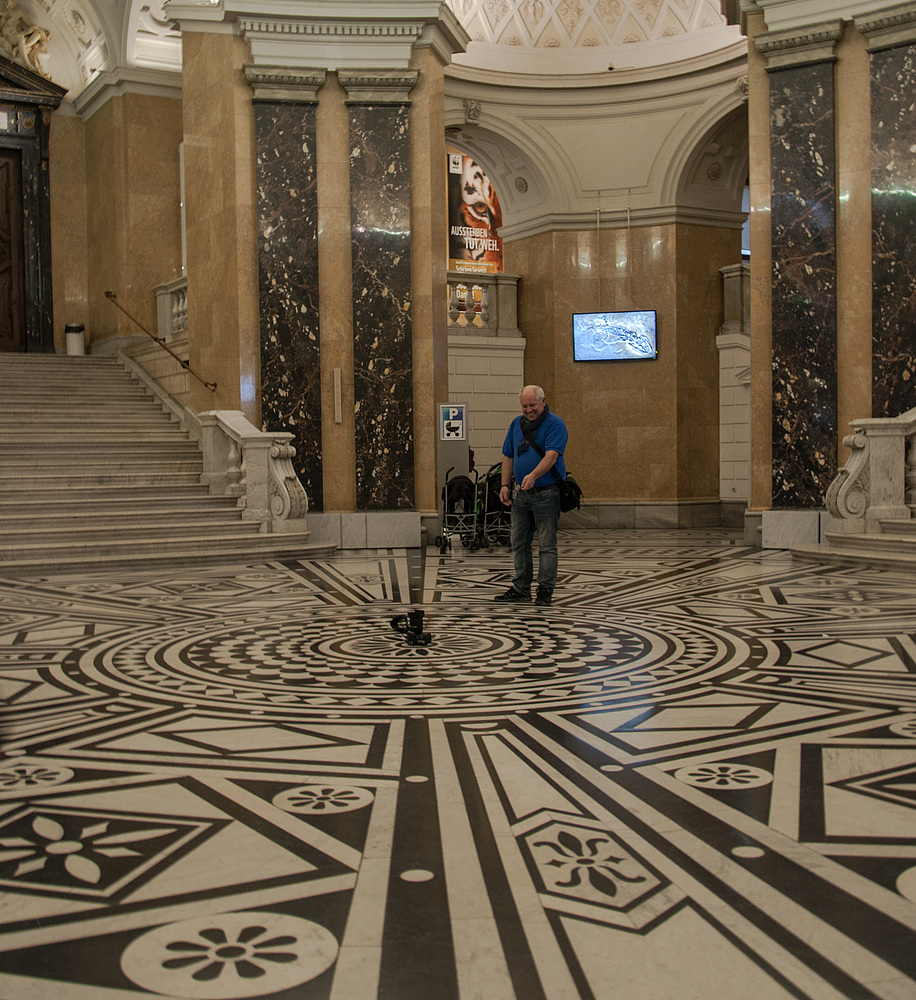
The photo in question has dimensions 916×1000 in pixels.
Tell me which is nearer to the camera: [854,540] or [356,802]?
[356,802]

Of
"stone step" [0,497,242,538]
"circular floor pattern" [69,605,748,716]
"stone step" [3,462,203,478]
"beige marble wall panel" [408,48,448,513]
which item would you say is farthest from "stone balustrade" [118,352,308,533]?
"circular floor pattern" [69,605,748,716]

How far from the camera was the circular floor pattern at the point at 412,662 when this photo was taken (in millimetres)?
4383

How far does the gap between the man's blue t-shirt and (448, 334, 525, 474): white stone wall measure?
865cm

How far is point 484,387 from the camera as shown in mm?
16047

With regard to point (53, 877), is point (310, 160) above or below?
above

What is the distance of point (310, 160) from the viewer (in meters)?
11.9

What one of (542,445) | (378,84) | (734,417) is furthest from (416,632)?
(734,417)

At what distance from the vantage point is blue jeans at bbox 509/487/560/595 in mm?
7000

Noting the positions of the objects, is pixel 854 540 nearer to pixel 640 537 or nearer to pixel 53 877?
pixel 640 537

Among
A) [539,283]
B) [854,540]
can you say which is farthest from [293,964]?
[539,283]

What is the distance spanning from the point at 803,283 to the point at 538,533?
574cm

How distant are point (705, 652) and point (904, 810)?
92.7 inches

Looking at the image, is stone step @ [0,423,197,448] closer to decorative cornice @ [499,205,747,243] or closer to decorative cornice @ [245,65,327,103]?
decorative cornice @ [245,65,327,103]

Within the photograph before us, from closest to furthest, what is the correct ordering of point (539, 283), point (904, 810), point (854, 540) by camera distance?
1. point (904, 810)
2. point (854, 540)
3. point (539, 283)
